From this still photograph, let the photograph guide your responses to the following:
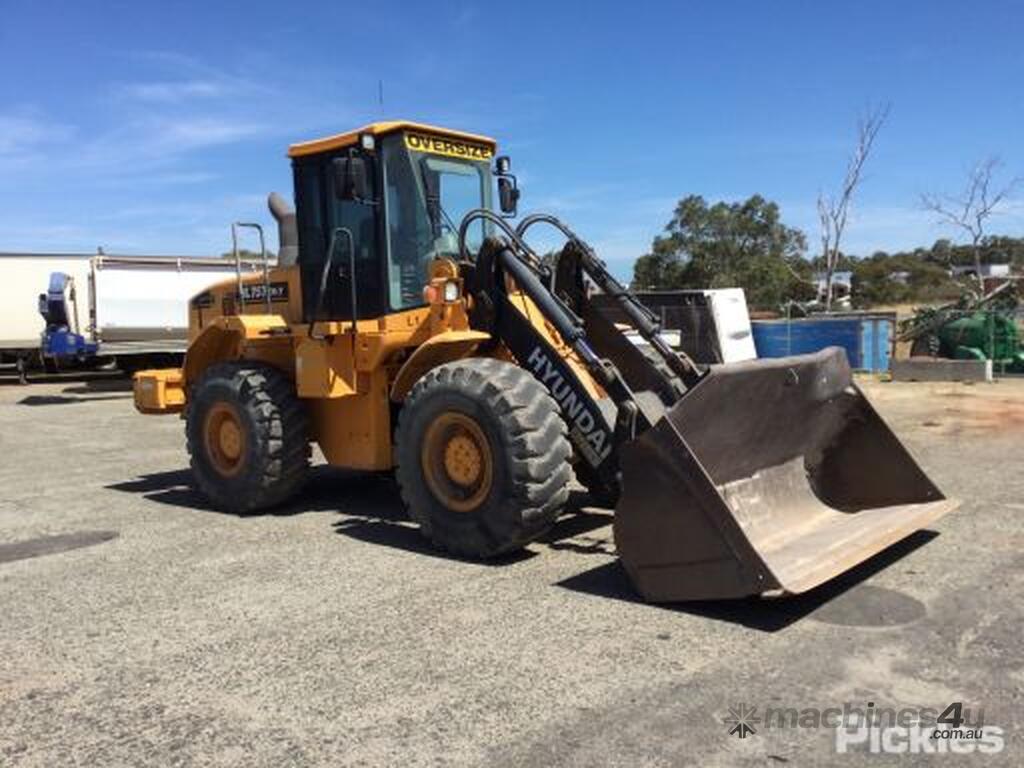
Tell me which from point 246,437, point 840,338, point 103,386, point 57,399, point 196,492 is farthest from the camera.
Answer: point 103,386

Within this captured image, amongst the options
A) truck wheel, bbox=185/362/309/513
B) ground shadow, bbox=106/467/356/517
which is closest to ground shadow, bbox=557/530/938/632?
truck wheel, bbox=185/362/309/513

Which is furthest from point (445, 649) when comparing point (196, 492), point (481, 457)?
point (196, 492)

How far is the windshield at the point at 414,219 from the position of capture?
25.7ft

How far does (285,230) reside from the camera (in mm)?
9047

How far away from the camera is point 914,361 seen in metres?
21.4

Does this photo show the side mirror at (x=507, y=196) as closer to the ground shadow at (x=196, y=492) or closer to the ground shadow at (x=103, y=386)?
the ground shadow at (x=196, y=492)

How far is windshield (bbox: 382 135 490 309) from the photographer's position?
7848 mm

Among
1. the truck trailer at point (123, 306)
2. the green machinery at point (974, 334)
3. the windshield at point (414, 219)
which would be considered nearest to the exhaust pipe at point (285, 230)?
the windshield at point (414, 219)

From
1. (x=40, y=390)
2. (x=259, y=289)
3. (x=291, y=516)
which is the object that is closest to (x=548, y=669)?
(x=291, y=516)

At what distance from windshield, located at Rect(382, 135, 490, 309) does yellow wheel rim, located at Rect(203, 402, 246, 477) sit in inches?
72.7

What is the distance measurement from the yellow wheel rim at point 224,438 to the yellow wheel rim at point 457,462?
2382 millimetres

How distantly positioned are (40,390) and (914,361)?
68.5 ft

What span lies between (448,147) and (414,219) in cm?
73

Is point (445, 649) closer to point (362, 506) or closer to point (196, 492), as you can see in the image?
point (362, 506)
